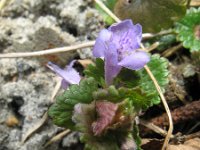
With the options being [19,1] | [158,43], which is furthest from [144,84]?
[19,1]

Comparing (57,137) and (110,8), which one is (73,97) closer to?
(57,137)

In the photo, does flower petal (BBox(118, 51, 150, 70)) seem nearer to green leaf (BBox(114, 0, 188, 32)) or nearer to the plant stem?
the plant stem

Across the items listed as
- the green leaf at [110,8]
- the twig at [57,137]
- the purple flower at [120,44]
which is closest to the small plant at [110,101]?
the purple flower at [120,44]

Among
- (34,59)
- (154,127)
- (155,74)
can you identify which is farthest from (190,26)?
(34,59)

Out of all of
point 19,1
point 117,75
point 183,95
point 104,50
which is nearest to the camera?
point 104,50

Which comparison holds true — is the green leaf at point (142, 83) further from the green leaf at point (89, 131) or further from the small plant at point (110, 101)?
the green leaf at point (89, 131)

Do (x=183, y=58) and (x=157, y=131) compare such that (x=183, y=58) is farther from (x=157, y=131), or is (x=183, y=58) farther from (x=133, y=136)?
(x=133, y=136)

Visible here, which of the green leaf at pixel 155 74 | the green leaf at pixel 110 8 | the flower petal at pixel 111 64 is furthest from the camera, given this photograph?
the green leaf at pixel 110 8
